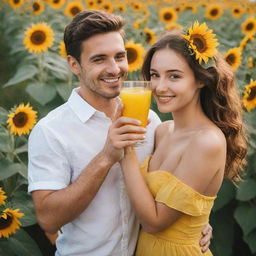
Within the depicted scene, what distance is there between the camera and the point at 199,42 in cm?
262

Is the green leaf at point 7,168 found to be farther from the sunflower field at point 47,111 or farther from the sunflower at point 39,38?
the sunflower at point 39,38

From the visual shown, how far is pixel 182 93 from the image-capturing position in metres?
2.56

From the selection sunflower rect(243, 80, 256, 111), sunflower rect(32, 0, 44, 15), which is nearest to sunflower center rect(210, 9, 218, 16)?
sunflower rect(32, 0, 44, 15)

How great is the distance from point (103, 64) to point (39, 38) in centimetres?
222

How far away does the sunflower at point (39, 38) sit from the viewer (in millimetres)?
4680

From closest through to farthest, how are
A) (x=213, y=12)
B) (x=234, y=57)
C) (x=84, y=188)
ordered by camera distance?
(x=84, y=188) < (x=234, y=57) < (x=213, y=12)

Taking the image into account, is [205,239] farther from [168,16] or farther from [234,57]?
[168,16]

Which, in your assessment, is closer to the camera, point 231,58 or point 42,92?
point 231,58

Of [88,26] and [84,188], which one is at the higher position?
[88,26]

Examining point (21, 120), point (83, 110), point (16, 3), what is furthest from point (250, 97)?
point (16, 3)

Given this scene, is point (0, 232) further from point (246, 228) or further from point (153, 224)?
point (246, 228)

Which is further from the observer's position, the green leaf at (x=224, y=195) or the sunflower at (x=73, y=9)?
the sunflower at (x=73, y=9)

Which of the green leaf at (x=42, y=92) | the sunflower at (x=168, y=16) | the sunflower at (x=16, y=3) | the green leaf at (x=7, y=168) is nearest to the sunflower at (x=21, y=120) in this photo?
the green leaf at (x=7, y=168)

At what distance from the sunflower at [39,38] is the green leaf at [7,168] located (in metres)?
1.51
